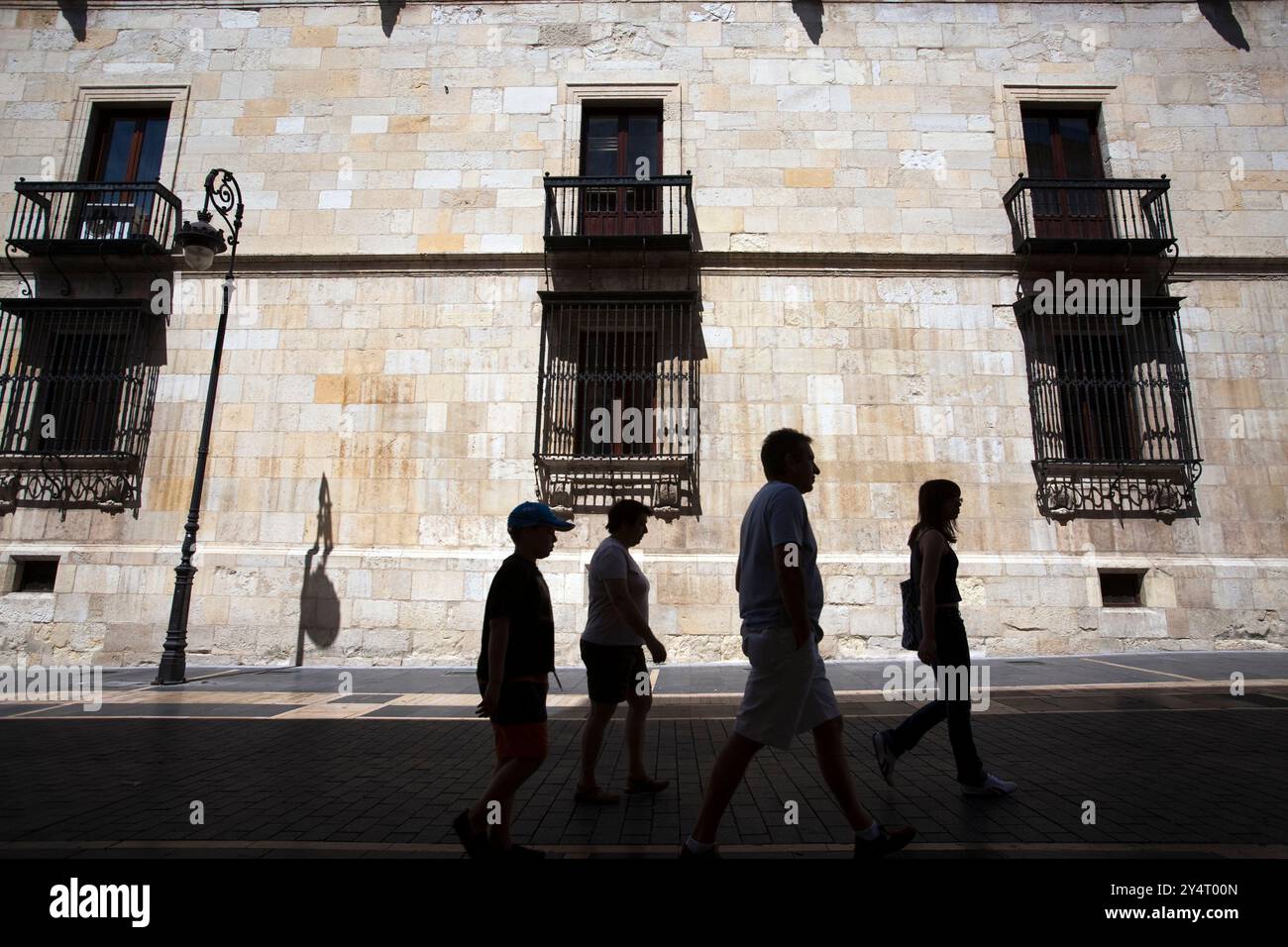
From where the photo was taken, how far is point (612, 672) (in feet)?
13.8

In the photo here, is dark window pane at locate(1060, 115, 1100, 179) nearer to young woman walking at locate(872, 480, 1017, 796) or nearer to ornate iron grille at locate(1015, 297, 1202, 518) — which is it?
ornate iron grille at locate(1015, 297, 1202, 518)

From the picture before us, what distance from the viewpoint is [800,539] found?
10.1 ft

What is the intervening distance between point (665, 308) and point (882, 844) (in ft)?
30.8

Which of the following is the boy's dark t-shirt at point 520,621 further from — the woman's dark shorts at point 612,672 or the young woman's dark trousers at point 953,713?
the young woman's dark trousers at point 953,713

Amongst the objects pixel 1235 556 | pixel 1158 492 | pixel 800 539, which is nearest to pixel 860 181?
pixel 1158 492

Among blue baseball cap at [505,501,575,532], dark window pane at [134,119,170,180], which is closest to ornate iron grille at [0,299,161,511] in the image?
dark window pane at [134,119,170,180]

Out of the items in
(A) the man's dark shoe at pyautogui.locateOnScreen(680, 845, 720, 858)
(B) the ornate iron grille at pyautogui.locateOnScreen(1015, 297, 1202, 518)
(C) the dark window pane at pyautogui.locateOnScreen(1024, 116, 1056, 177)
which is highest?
(C) the dark window pane at pyautogui.locateOnScreen(1024, 116, 1056, 177)

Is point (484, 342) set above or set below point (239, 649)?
above

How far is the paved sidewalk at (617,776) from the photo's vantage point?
133 inches

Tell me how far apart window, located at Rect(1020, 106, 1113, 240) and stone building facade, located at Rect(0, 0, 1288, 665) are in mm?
91

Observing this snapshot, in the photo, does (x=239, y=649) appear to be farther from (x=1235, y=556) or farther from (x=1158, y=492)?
(x=1235, y=556)

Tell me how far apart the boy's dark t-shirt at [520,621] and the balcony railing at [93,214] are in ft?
40.1

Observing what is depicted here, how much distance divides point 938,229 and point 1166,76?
221 inches

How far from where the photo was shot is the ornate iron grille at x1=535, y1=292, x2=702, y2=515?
10.7 m
